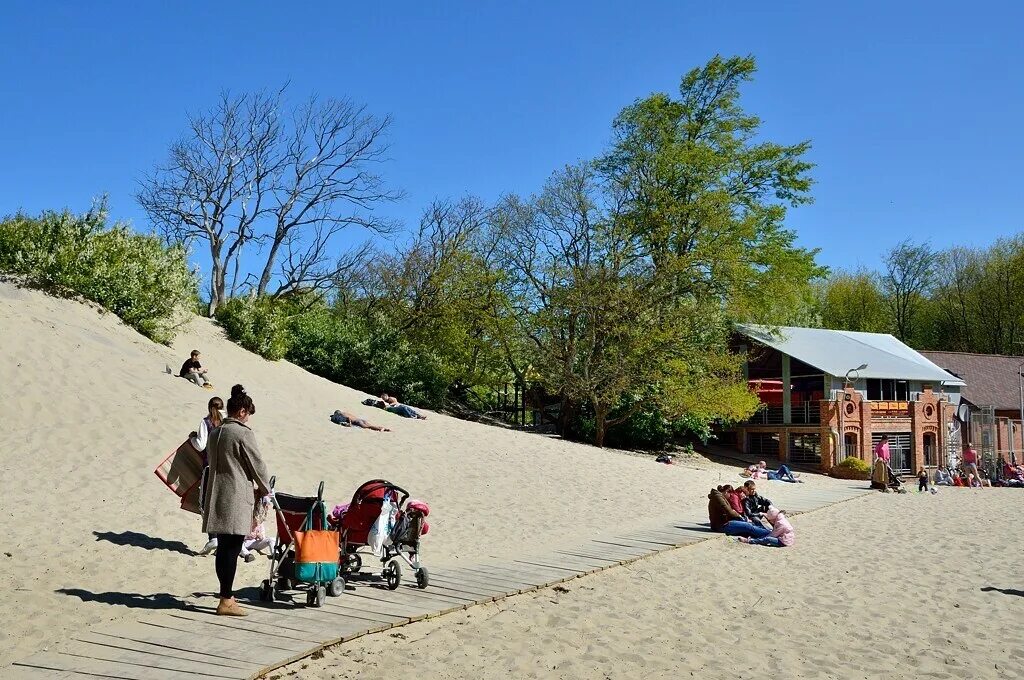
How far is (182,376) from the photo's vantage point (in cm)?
2109

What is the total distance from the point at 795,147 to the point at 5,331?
103ft

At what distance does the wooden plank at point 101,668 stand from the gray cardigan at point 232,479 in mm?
1430

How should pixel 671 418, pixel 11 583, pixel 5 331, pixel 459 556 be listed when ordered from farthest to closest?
pixel 671 418 → pixel 5 331 → pixel 459 556 → pixel 11 583

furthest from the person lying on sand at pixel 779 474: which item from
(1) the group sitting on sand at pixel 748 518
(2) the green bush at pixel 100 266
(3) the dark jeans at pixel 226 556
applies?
(3) the dark jeans at pixel 226 556

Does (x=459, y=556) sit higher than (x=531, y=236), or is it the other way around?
(x=531, y=236)

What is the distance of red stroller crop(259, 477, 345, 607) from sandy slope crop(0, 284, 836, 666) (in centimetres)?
86

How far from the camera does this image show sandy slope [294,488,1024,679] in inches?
264

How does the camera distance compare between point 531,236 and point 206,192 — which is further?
point 206,192

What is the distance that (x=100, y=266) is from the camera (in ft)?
78.7

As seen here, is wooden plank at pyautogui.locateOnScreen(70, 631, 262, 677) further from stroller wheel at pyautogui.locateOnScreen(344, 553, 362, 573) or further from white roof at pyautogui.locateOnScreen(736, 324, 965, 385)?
white roof at pyautogui.locateOnScreen(736, 324, 965, 385)

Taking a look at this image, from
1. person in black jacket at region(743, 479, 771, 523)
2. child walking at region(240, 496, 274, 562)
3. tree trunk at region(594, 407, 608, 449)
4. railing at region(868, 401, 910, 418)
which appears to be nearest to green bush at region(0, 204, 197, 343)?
tree trunk at region(594, 407, 608, 449)

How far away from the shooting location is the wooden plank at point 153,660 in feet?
19.5

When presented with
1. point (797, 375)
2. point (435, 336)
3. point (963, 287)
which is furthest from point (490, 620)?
point (963, 287)

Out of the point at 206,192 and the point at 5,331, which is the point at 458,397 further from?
the point at 5,331
